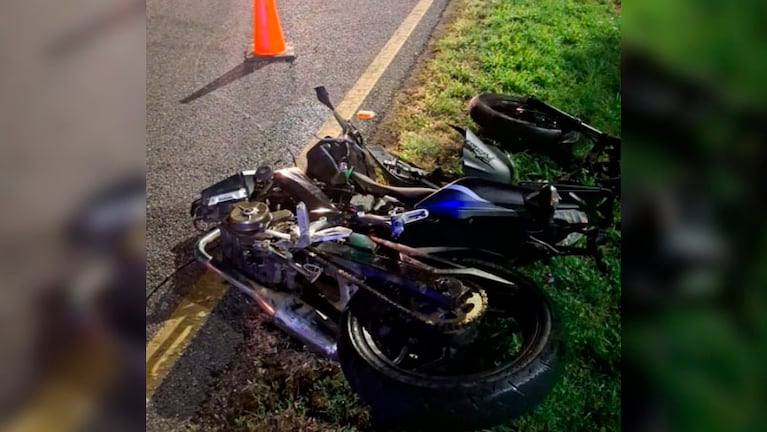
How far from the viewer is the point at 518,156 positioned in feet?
16.5

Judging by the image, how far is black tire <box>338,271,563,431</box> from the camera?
8.72 ft

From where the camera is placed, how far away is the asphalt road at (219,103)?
351 centimetres

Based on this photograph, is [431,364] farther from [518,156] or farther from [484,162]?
[518,156]

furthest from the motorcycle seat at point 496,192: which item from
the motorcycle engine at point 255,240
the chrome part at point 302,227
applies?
the motorcycle engine at point 255,240

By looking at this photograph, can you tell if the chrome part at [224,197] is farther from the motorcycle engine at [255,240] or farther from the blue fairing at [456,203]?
the blue fairing at [456,203]

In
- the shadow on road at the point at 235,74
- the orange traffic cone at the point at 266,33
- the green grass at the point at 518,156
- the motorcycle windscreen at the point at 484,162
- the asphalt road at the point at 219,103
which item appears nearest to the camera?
the green grass at the point at 518,156

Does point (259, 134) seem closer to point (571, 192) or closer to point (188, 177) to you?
point (188, 177)

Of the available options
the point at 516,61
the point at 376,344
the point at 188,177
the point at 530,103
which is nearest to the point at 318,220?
the point at 376,344

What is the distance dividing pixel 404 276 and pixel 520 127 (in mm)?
2288

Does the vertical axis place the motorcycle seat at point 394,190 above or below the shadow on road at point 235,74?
above

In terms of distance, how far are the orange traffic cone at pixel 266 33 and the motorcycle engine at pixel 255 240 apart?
3497 mm
